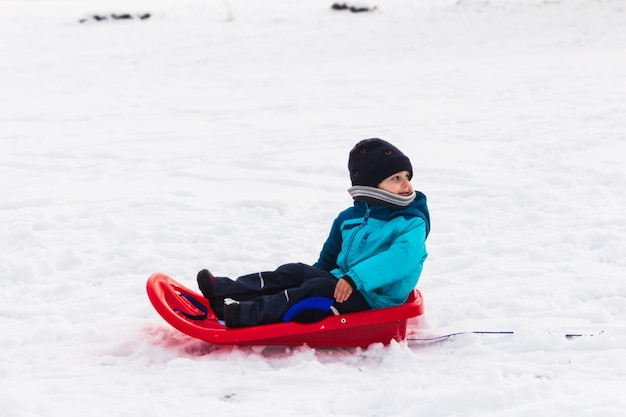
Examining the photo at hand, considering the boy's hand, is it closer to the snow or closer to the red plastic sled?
the red plastic sled

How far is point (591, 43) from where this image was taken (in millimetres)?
12875

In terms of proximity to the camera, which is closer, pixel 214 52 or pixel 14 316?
pixel 14 316

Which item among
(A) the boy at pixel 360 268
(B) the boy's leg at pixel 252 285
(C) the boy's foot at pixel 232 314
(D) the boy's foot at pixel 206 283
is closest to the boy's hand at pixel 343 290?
(A) the boy at pixel 360 268

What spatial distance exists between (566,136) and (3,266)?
537cm

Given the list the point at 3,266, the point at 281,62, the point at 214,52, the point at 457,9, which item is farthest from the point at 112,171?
the point at 457,9

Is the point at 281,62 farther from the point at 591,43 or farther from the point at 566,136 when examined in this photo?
the point at 566,136

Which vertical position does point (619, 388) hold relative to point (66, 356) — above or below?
above

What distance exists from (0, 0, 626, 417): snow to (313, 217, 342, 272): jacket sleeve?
57 centimetres

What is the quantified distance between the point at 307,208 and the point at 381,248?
7.43ft

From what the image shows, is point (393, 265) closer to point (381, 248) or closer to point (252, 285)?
point (381, 248)

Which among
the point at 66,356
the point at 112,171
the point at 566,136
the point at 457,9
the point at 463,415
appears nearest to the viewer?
the point at 463,415

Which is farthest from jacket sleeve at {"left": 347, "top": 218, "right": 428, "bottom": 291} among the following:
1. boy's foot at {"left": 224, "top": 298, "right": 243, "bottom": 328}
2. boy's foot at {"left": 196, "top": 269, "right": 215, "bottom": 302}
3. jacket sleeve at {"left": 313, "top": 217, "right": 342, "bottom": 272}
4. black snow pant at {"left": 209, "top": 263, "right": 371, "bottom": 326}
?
boy's foot at {"left": 196, "top": 269, "right": 215, "bottom": 302}

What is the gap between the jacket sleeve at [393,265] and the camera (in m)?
3.47

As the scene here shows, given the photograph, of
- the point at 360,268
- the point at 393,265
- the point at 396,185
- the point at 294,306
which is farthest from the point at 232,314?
the point at 396,185
